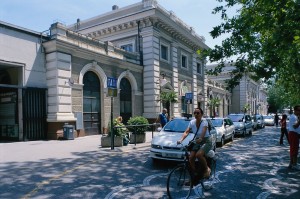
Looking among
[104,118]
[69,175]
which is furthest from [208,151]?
[104,118]

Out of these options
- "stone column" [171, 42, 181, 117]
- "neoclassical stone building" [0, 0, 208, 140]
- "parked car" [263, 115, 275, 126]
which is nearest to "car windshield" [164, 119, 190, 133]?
"neoclassical stone building" [0, 0, 208, 140]

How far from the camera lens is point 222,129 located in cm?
1398

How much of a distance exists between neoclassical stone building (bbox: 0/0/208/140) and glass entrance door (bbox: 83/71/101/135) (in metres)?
0.07

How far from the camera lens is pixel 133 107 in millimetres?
22562

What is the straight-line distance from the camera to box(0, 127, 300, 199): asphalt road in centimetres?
576

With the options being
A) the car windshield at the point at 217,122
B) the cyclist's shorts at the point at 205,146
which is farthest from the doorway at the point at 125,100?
the cyclist's shorts at the point at 205,146

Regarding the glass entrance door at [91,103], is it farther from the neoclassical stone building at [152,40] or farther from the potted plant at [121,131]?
the potted plant at [121,131]

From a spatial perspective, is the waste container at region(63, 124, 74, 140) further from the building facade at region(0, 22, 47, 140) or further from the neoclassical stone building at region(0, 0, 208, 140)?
the building facade at region(0, 22, 47, 140)

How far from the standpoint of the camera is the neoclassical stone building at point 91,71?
15.5 metres

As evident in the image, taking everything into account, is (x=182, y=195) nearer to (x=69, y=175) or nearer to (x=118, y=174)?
(x=118, y=174)

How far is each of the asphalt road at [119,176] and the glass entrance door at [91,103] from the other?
7.48 metres

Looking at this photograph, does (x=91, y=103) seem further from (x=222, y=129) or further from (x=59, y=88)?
(x=222, y=129)

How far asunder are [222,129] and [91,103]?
9.28 metres

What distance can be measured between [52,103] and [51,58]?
2.68 m
